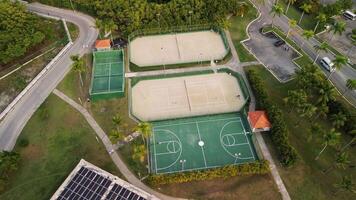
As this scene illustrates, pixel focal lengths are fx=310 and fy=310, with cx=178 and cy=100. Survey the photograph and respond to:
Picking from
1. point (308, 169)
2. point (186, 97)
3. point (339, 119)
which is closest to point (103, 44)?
Answer: point (186, 97)

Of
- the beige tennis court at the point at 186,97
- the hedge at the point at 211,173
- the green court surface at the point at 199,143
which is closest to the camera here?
the hedge at the point at 211,173

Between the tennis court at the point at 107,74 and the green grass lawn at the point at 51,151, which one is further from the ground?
the tennis court at the point at 107,74

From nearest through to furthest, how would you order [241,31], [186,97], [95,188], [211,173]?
1. [95,188]
2. [211,173]
3. [186,97]
4. [241,31]

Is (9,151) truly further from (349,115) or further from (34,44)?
(349,115)

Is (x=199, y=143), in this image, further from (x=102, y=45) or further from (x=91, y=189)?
(x=102, y=45)

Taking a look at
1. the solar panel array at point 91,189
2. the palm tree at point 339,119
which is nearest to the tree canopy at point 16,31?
the solar panel array at point 91,189

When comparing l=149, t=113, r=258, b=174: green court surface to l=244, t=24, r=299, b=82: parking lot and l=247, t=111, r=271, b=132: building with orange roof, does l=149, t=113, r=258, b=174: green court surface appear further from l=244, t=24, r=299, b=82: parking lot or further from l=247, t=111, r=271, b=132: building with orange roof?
l=244, t=24, r=299, b=82: parking lot

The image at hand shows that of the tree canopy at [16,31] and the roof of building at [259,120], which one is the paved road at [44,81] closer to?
the tree canopy at [16,31]
